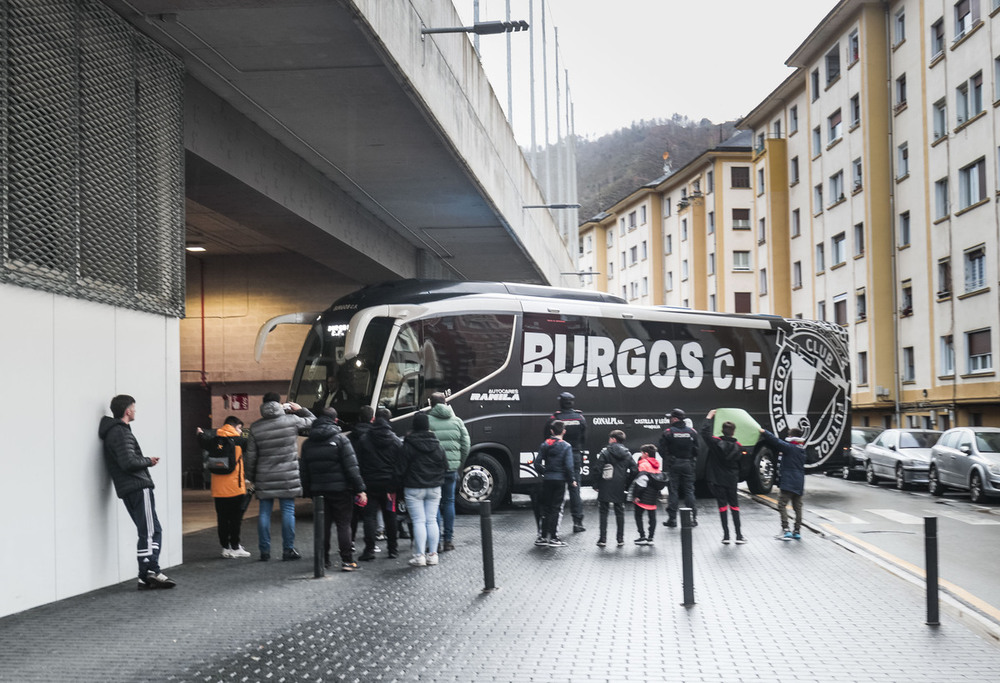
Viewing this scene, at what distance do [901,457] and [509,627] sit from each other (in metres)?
19.9

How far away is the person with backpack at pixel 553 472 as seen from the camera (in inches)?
525

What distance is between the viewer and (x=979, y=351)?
3512cm

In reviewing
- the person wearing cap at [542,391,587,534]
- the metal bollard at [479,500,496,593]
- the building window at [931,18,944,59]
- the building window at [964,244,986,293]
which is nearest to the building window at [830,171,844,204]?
the building window at [931,18,944,59]

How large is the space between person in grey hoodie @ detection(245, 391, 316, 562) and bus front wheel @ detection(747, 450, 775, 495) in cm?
1164

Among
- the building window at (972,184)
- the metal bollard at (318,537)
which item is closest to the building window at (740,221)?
the building window at (972,184)

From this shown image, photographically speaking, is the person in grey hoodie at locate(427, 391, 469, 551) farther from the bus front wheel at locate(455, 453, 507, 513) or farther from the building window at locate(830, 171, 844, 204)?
the building window at locate(830, 171, 844, 204)

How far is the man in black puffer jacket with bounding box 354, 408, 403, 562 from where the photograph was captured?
12430 mm

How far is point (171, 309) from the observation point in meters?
12.0

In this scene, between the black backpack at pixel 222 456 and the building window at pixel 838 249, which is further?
the building window at pixel 838 249

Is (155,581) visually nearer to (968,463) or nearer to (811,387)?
(811,387)

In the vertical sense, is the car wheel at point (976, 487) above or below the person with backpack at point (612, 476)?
below

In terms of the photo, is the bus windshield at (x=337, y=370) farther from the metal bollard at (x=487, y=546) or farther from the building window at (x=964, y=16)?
the building window at (x=964, y=16)

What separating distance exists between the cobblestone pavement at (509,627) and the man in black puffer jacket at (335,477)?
419mm

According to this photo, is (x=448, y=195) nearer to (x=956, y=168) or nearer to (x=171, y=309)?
(x=171, y=309)
